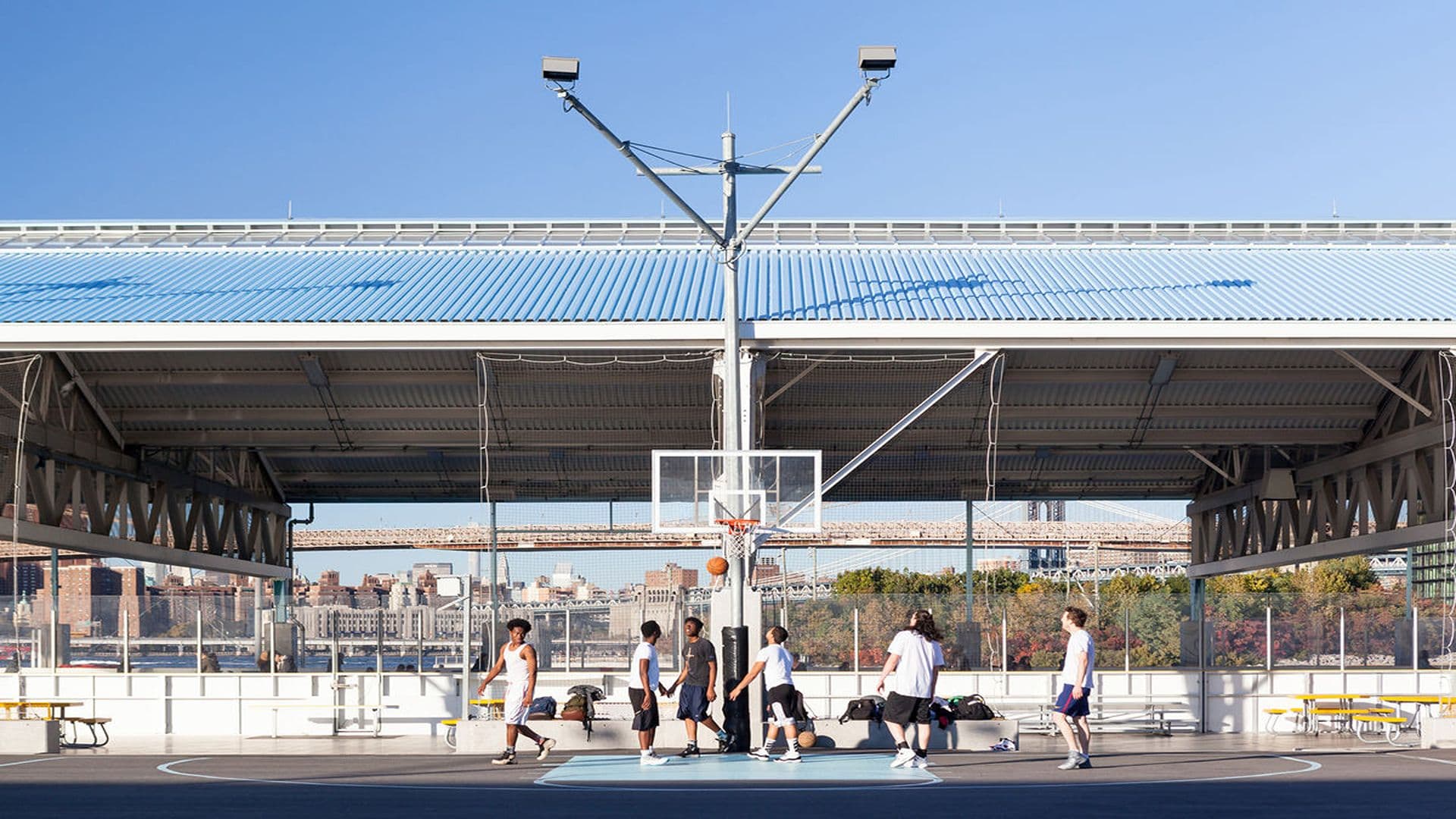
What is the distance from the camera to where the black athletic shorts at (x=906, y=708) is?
18766 mm

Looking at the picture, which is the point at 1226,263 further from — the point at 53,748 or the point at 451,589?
the point at 53,748

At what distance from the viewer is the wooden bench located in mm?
26094

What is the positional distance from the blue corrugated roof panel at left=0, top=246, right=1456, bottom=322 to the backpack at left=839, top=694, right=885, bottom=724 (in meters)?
5.95

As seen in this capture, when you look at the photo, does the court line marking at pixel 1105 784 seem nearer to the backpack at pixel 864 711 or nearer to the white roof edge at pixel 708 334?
the backpack at pixel 864 711

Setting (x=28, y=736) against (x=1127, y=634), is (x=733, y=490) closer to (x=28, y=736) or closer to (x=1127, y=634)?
(x=1127, y=634)

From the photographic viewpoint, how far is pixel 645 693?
65.0 ft

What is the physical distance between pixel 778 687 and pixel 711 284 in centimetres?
975

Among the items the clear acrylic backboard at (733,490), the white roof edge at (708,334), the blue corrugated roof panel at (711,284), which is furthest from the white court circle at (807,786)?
the blue corrugated roof panel at (711,284)

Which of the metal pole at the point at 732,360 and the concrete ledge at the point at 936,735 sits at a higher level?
the metal pole at the point at 732,360

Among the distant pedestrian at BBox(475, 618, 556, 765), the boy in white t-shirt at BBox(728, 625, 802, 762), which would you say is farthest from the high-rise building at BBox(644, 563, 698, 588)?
the distant pedestrian at BBox(475, 618, 556, 765)

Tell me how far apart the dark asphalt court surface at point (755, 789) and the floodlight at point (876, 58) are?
27.1 feet

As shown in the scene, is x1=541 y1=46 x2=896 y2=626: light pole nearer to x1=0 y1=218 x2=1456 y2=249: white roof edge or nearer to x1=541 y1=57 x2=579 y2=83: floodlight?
x1=541 y1=57 x2=579 y2=83: floodlight

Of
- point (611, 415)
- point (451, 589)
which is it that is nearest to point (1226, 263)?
point (611, 415)

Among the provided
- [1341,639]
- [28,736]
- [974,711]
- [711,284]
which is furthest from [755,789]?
[1341,639]
